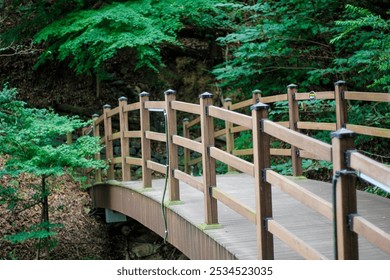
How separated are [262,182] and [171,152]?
2.04m

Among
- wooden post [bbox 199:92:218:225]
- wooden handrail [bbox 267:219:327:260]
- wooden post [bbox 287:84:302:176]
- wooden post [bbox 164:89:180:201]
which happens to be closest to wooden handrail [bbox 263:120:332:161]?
wooden handrail [bbox 267:219:327:260]

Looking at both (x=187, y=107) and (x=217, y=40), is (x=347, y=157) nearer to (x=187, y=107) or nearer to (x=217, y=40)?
(x=187, y=107)

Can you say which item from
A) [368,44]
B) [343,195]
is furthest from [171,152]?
[343,195]

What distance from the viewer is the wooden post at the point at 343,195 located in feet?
8.86

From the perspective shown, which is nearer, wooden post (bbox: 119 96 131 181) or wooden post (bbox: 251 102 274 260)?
wooden post (bbox: 251 102 274 260)

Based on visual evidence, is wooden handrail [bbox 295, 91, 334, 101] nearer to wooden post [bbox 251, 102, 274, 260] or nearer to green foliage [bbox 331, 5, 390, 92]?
green foliage [bbox 331, 5, 390, 92]

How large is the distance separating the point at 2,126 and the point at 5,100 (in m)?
0.43

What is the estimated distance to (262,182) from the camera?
3.62 meters

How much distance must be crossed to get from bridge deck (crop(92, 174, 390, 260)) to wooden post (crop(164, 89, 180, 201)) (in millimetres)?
141

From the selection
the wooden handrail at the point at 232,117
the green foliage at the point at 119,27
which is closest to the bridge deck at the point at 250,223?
the wooden handrail at the point at 232,117

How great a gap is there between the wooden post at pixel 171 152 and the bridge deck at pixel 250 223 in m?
0.14

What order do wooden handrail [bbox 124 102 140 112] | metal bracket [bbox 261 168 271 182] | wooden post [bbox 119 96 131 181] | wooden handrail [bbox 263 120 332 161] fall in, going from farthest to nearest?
1. wooden post [bbox 119 96 131 181]
2. wooden handrail [bbox 124 102 140 112]
3. metal bracket [bbox 261 168 271 182]
4. wooden handrail [bbox 263 120 332 161]

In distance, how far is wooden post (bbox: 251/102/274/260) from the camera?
143 inches
